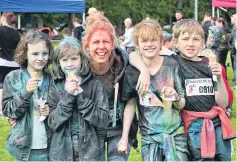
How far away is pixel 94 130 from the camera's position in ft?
12.5

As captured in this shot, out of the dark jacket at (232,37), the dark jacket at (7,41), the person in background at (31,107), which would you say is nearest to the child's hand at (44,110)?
the person in background at (31,107)

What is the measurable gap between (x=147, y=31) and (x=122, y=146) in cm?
86

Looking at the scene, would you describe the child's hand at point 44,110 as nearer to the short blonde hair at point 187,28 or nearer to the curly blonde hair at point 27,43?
the curly blonde hair at point 27,43

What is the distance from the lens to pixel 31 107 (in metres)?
3.90

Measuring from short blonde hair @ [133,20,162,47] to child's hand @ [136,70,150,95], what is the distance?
26cm

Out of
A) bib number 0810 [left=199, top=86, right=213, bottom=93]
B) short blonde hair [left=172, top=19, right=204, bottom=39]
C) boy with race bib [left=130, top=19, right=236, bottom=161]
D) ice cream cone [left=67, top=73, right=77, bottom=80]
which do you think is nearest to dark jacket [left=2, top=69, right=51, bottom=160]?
ice cream cone [left=67, top=73, right=77, bottom=80]

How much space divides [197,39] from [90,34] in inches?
31.5

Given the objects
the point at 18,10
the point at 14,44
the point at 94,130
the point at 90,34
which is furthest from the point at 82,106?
the point at 18,10

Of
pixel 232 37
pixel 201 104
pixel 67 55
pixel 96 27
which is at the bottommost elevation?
pixel 201 104

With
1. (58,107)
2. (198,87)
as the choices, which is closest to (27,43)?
(58,107)

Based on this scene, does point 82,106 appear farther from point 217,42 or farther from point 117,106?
point 217,42

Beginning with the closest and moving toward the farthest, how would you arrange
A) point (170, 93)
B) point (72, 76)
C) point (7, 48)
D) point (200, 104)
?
point (72, 76) → point (170, 93) → point (200, 104) → point (7, 48)

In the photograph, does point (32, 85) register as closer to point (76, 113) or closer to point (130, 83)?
point (76, 113)

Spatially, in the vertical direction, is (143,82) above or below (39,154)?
above
